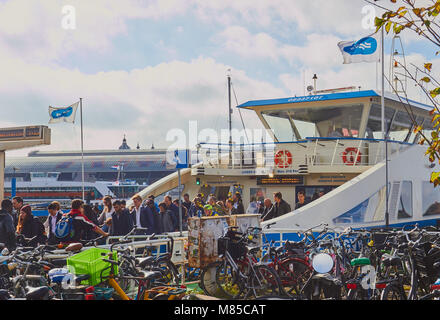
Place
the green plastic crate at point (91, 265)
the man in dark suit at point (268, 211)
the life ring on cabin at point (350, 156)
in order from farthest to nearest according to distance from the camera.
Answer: the life ring on cabin at point (350, 156) → the man in dark suit at point (268, 211) → the green plastic crate at point (91, 265)

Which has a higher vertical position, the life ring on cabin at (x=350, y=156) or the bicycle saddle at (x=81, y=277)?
the life ring on cabin at (x=350, y=156)

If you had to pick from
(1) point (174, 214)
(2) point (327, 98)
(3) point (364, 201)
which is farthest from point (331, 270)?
(2) point (327, 98)

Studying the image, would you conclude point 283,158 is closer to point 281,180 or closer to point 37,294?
point 281,180

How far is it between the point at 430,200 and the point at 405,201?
1.60 metres

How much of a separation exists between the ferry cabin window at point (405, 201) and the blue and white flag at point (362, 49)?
159 inches

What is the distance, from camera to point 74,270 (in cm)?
479

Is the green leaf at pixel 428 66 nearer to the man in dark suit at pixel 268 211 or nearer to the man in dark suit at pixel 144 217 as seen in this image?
the man in dark suit at pixel 268 211

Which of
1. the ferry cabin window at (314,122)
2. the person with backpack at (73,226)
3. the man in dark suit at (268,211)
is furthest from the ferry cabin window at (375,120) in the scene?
the person with backpack at (73,226)

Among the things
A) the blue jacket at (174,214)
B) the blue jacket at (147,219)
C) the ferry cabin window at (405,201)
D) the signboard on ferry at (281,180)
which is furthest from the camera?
the signboard on ferry at (281,180)

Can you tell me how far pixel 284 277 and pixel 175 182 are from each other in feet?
31.0

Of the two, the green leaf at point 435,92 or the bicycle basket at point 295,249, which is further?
the bicycle basket at point 295,249

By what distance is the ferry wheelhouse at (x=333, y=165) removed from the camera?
11055 millimetres

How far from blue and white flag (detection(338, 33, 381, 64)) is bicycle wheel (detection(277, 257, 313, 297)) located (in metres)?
Result: 9.56

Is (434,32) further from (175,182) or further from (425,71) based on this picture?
(175,182)
